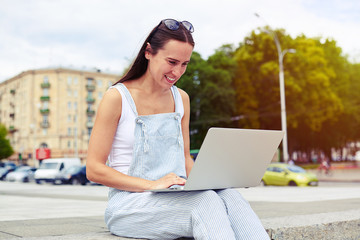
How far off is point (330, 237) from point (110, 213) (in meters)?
1.97

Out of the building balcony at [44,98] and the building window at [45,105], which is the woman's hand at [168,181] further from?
the building window at [45,105]

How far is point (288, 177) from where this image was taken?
23.6 meters

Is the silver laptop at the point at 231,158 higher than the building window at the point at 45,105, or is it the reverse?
the silver laptop at the point at 231,158

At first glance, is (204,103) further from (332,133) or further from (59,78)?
(59,78)

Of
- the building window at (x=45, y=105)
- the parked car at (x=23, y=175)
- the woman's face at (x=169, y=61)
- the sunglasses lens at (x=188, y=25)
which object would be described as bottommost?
the parked car at (x=23, y=175)

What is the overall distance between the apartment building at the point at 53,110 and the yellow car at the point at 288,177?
54.3 metres

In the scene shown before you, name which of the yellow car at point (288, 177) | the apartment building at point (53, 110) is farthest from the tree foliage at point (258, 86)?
the apartment building at point (53, 110)

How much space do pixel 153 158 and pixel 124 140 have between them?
0.22m

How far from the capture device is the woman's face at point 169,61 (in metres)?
2.98

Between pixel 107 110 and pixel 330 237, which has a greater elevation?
pixel 107 110

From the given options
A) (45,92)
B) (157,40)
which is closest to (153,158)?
(157,40)

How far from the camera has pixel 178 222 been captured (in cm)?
267

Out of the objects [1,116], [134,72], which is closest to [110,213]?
[134,72]

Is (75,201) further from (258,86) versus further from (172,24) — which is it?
(258,86)
